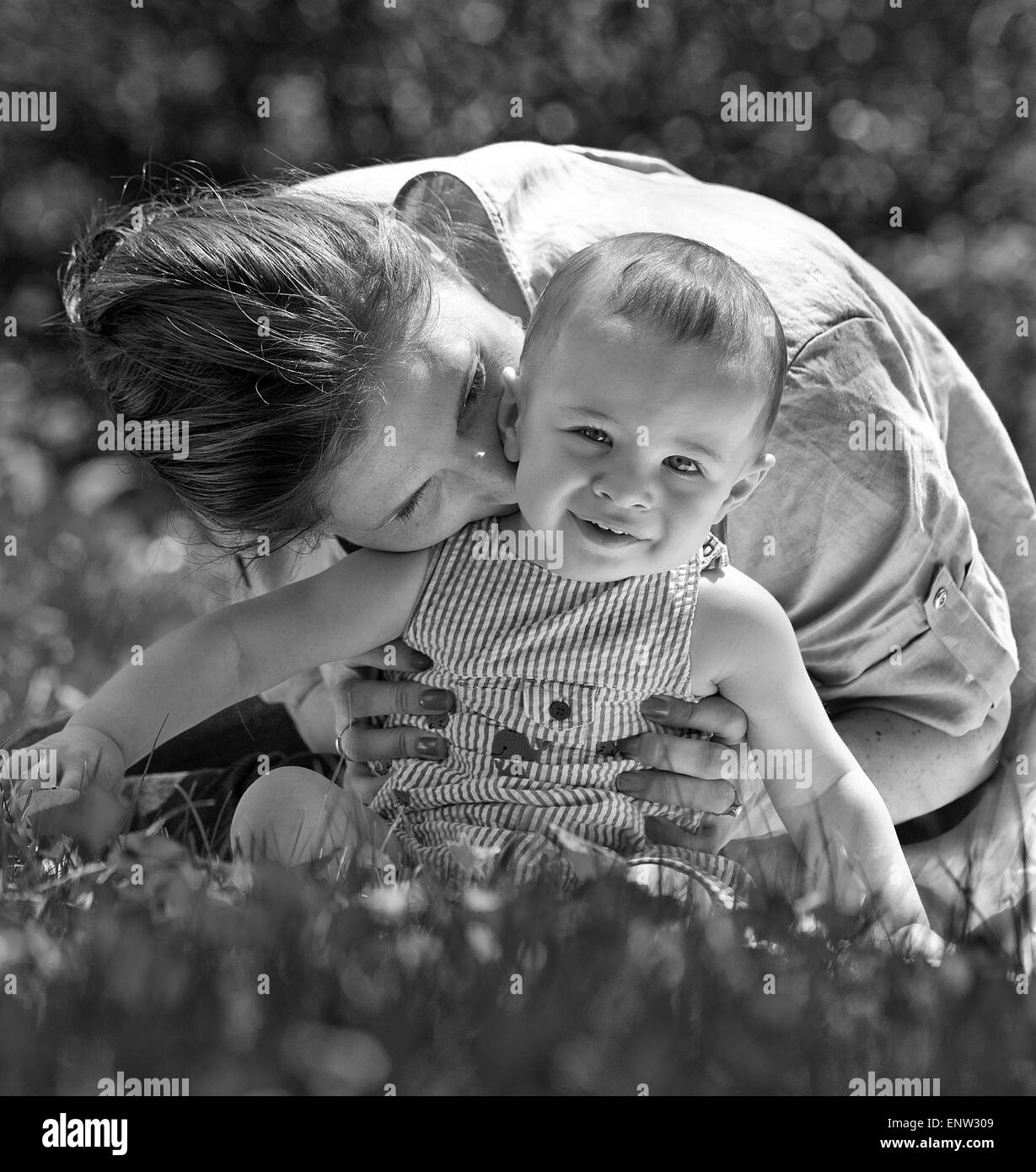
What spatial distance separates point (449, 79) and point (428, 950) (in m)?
4.87

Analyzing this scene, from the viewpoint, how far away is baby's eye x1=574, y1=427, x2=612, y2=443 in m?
1.75

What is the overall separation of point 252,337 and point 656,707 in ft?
2.40

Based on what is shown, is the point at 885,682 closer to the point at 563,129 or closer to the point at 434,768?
the point at 434,768

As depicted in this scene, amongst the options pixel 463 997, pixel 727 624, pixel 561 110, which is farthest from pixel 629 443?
pixel 561 110

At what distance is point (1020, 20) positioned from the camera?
232 inches

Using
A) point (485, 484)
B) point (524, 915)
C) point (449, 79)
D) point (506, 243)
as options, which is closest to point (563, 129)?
point (449, 79)

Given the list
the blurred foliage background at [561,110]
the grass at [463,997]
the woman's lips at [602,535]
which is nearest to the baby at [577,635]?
the woman's lips at [602,535]

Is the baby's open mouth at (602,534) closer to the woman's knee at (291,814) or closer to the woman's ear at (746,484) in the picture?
the woman's ear at (746,484)

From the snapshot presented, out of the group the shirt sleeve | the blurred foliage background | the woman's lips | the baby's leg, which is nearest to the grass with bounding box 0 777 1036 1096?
the baby's leg

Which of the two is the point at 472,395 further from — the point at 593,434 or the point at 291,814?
the point at 291,814

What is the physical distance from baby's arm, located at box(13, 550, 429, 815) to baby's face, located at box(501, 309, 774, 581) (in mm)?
279

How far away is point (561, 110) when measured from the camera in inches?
222

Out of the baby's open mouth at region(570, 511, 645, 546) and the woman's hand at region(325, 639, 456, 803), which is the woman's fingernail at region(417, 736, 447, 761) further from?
the baby's open mouth at region(570, 511, 645, 546)

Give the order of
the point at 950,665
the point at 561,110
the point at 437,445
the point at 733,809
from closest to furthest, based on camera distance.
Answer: the point at 437,445, the point at 733,809, the point at 950,665, the point at 561,110
